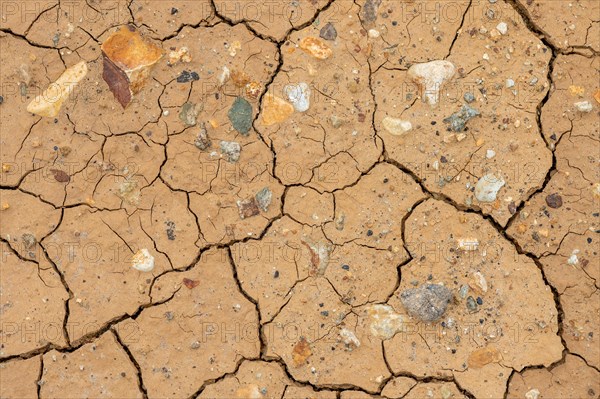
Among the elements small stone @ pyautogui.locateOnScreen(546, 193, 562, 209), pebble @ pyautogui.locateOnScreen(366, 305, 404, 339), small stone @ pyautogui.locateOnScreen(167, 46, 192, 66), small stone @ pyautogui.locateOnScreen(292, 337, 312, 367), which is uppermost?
small stone @ pyautogui.locateOnScreen(167, 46, 192, 66)

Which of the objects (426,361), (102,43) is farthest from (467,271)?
(102,43)

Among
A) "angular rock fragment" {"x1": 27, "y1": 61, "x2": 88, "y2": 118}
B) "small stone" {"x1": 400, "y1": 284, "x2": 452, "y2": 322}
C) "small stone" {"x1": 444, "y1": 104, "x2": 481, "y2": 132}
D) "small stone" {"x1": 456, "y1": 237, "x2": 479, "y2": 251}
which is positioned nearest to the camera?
"small stone" {"x1": 400, "y1": 284, "x2": 452, "y2": 322}

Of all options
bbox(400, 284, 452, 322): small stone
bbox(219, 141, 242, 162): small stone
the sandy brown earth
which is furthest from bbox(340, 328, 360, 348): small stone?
bbox(219, 141, 242, 162): small stone

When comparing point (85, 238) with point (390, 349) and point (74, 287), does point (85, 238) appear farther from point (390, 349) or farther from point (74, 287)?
point (390, 349)

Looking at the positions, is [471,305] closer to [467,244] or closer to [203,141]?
[467,244]

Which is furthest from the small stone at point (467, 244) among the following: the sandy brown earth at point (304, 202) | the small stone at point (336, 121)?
the small stone at point (336, 121)

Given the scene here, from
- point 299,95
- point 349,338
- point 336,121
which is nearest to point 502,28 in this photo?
point 336,121

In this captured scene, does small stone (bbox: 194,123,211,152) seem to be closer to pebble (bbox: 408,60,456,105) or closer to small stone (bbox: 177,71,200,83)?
small stone (bbox: 177,71,200,83)
